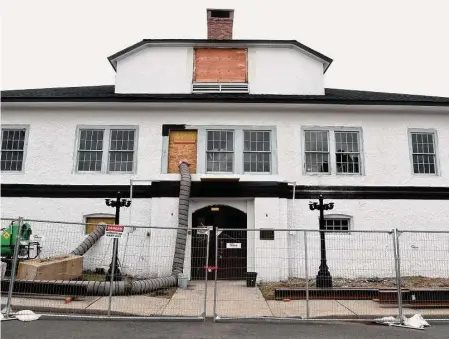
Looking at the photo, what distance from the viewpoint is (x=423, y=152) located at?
14805 mm

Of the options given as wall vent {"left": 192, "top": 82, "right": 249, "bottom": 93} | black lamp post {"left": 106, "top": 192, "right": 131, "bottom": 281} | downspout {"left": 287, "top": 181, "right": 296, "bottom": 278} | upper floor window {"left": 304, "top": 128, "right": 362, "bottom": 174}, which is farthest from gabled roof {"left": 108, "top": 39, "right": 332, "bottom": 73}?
→ black lamp post {"left": 106, "top": 192, "right": 131, "bottom": 281}

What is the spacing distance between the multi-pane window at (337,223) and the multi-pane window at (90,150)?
8652mm

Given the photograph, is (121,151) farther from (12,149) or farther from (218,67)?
(218,67)

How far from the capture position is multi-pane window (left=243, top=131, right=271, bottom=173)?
47.5 ft

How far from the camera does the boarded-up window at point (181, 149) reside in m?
14.3

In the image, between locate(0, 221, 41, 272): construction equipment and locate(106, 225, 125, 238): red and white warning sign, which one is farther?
locate(0, 221, 41, 272): construction equipment

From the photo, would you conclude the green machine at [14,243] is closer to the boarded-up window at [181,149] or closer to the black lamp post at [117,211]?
the black lamp post at [117,211]

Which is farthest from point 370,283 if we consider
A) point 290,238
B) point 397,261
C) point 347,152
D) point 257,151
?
point 257,151

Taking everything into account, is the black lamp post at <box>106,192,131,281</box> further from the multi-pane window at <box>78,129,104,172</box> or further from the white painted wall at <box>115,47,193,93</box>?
the white painted wall at <box>115,47,193,93</box>

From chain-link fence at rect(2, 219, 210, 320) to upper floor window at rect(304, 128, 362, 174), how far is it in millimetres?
5420

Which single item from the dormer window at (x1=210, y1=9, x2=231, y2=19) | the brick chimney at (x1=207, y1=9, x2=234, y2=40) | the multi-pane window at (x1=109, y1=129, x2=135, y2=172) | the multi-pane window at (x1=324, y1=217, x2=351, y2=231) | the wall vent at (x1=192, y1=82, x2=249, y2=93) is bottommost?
the multi-pane window at (x1=324, y1=217, x2=351, y2=231)

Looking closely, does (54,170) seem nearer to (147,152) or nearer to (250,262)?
(147,152)

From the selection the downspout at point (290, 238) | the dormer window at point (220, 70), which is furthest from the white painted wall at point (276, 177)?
the dormer window at point (220, 70)

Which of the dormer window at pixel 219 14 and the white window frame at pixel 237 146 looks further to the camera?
the dormer window at pixel 219 14
